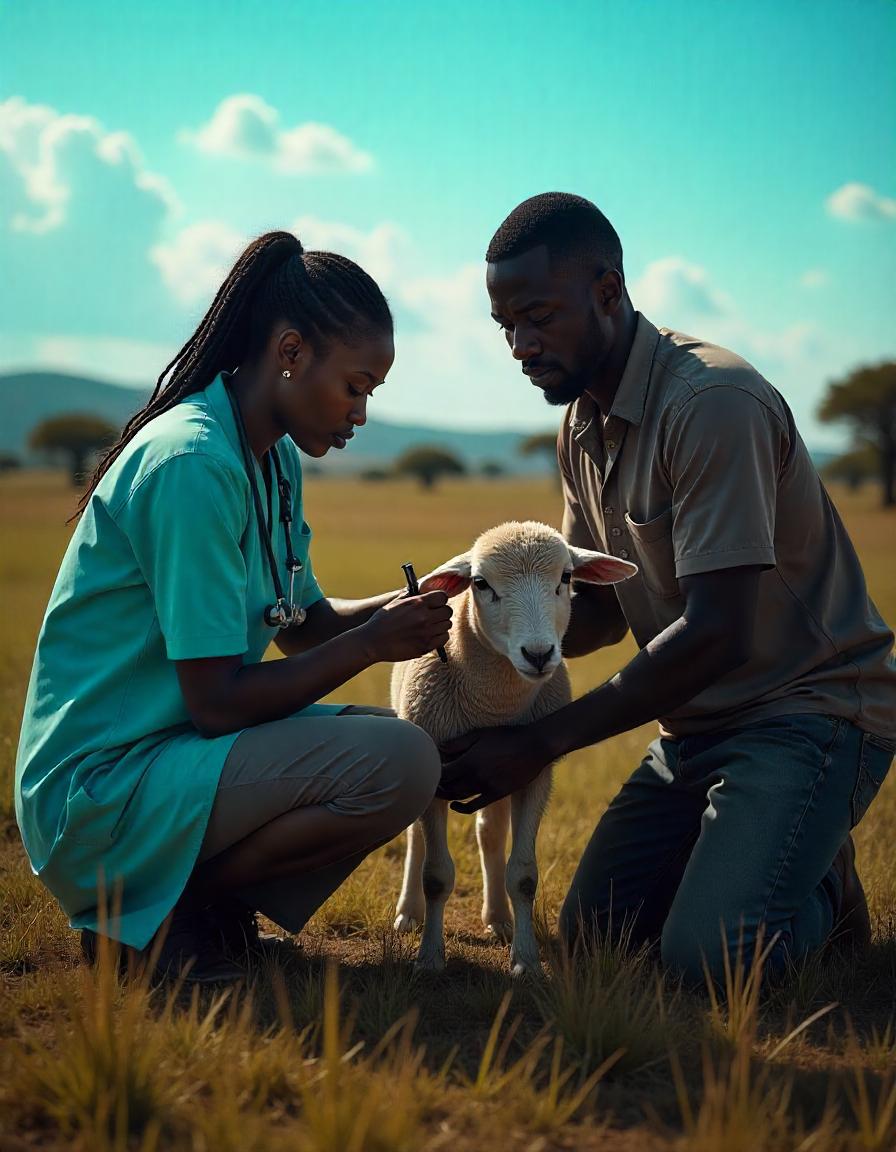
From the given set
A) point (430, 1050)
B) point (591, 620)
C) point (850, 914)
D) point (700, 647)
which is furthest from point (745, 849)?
point (430, 1050)

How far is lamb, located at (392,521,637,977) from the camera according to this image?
14.6 ft

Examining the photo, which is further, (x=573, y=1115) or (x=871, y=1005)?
(x=871, y=1005)

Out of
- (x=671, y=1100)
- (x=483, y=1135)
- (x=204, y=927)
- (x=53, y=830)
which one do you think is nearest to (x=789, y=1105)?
(x=671, y=1100)

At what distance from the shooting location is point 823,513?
4.63 metres

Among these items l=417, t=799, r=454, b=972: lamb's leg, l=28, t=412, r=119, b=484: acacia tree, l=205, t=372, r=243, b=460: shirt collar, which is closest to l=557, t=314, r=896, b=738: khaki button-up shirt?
l=417, t=799, r=454, b=972: lamb's leg

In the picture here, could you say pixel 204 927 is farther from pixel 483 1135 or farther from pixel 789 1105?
pixel 789 1105

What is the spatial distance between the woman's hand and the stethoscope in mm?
454

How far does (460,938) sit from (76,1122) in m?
2.33

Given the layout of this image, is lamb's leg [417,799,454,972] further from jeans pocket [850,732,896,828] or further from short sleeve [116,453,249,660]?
jeans pocket [850,732,896,828]

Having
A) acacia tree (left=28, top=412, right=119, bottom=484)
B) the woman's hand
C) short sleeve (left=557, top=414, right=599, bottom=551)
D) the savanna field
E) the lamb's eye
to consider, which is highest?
acacia tree (left=28, top=412, right=119, bottom=484)

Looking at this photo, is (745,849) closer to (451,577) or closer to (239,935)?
(451,577)

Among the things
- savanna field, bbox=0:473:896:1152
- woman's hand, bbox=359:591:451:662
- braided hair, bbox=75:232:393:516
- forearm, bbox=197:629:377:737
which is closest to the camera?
savanna field, bbox=0:473:896:1152

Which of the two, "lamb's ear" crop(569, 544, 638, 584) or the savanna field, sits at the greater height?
"lamb's ear" crop(569, 544, 638, 584)

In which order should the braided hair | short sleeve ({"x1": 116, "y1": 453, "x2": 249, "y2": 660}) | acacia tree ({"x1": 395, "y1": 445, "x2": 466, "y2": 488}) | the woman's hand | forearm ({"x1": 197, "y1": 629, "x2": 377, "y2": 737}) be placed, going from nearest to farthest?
short sleeve ({"x1": 116, "y1": 453, "x2": 249, "y2": 660}) < forearm ({"x1": 197, "y1": 629, "x2": 377, "y2": 737}) < the woman's hand < the braided hair < acacia tree ({"x1": 395, "y1": 445, "x2": 466, "y2": 488})
